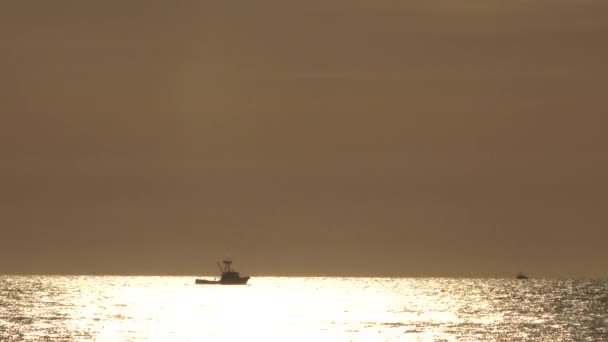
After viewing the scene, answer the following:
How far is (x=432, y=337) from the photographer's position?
→ 144 meters

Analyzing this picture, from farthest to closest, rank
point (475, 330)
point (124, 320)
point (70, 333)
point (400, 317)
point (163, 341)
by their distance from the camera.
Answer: point (400, 317), point (124, 320), point (475, 330), point (70, 333), point (163, 341)

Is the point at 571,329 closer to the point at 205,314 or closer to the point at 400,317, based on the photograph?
the point at 400,317

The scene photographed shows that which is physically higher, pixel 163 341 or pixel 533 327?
pixel 533 327

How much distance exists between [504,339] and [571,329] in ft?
68.7

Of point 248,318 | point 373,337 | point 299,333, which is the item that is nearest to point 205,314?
point 248,318

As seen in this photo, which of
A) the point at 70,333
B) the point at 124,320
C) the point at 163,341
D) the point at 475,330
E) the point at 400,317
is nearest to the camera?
the point at 163,341

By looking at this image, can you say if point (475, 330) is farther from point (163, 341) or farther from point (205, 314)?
point (205, 314)

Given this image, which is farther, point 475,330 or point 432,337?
point 475,330

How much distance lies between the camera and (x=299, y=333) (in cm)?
15325

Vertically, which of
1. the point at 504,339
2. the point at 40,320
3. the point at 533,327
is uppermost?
the point at 40,320

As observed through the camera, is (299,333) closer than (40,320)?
Yes

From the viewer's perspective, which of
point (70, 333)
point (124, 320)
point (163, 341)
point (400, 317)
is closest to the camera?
point (163, 341)

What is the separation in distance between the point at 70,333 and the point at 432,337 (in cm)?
3617

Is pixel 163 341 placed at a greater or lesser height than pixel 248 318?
lesser
